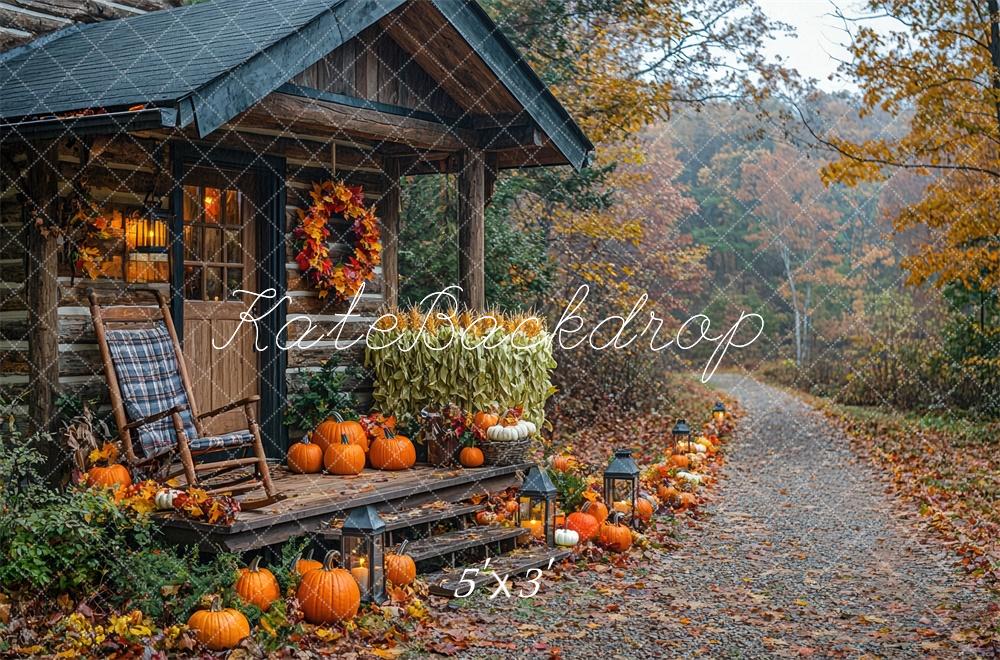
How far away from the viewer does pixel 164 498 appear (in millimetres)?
5527

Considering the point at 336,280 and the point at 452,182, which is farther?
the point at 452,182

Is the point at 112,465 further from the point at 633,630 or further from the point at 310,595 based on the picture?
the point at 633,630

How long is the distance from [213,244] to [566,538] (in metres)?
3.39

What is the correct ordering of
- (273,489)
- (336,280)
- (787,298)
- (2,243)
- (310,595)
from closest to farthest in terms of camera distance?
(310,595), (273,489), (2,243), (336,280), (787,298)

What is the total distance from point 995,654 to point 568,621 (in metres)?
2.00

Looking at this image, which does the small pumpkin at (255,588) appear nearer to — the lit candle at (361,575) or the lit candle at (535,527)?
the lit candle at (361,575)

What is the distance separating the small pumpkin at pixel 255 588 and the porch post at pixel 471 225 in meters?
3.69

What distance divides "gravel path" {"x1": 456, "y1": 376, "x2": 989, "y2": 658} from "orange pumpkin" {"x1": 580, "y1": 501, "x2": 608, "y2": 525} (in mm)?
472

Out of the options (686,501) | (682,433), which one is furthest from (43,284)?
(682,433)

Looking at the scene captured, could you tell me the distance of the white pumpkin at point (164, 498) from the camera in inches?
217

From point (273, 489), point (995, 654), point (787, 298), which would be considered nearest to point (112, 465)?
point (273, 489)

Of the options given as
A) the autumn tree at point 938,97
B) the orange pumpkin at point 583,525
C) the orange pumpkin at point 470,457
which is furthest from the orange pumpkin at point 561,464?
the autumn tree at point 938,97

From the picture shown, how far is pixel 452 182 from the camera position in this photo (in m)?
12.7

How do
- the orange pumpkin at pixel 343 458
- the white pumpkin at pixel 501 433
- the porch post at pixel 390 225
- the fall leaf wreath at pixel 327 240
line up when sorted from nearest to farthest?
the orange pumpkin at pixel 343 458
the white pumpkin at pixel 501 433
the fall leaf wreath at pixel 327 240
the porch post at pixel 390 225
